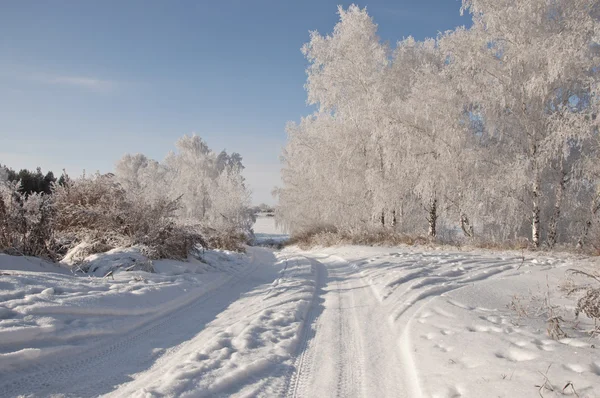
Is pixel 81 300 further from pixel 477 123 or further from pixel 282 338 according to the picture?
pixel 477 123

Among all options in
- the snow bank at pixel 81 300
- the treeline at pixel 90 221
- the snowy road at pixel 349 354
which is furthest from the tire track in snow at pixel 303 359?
the treeline at pixel 90 221

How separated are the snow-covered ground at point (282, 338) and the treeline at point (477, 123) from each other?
667 cm

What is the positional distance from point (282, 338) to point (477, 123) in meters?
13.4

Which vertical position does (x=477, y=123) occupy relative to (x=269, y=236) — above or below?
above

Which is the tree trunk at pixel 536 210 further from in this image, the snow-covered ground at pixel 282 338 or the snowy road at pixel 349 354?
the snowy road at pixel 349 354

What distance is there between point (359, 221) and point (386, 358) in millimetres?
14656

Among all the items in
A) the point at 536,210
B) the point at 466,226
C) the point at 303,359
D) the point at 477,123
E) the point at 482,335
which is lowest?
the point at 303,359

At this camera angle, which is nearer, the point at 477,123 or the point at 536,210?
the point at 536,210

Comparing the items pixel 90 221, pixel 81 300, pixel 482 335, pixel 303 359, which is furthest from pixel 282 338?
pixel 90 221

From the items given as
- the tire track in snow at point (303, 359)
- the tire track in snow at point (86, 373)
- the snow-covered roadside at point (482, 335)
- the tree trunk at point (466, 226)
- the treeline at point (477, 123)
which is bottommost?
the tire track in snow at point (303, 359)

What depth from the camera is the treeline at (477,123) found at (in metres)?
11.8

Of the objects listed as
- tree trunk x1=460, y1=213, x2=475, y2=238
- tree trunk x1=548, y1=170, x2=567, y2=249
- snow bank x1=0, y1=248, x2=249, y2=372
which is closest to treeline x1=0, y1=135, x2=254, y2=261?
snow bank x1=0, y1=248, x2=249, y2=372

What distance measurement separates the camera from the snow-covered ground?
2938 mm

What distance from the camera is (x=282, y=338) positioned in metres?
4.11
